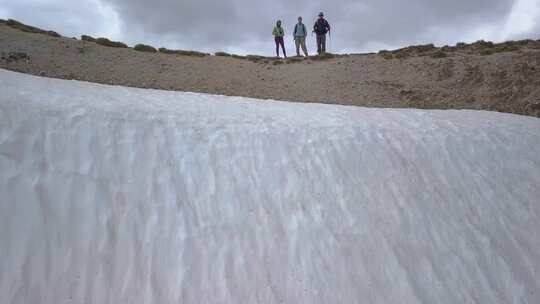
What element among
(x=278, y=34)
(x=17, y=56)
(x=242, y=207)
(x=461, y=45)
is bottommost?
(x=242, y=207)

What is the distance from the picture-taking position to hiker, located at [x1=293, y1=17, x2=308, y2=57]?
22.6 m

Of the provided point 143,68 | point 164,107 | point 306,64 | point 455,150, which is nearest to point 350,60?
point 306,64

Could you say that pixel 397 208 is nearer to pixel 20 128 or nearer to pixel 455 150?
pixel 455 150

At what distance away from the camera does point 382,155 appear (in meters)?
6.91

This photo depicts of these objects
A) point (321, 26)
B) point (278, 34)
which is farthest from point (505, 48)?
point (278, 34)

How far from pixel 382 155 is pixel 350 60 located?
657 inches

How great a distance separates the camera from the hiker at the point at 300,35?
74.0 ft

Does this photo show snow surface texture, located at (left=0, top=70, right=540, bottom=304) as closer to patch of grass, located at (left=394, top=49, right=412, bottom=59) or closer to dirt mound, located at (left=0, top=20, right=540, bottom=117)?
dirt mound, located at (left=0, top=20, right=540, bottom=117)

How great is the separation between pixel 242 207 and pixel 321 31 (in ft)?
64.3

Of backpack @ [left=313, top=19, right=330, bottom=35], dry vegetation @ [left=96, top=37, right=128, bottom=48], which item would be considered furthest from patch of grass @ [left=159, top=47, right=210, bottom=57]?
backpack @ [left=313, top=19, right=330, bottom=35]

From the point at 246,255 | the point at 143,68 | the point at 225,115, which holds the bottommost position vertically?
the point at 246,255

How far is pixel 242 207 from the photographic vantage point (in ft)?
17.7

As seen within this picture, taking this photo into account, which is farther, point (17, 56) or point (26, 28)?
point (26, 28)

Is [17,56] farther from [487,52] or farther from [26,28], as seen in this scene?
[487,52]
